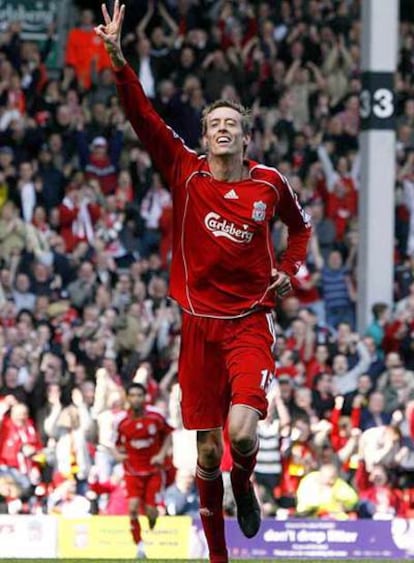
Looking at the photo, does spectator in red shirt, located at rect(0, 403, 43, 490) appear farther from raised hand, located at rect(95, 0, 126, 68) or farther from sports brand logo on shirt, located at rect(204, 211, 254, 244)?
raised hand, located at rect(95, 0, 126, 68)

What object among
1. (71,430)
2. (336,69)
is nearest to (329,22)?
(336,69)

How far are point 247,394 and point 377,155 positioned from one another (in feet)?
39.2

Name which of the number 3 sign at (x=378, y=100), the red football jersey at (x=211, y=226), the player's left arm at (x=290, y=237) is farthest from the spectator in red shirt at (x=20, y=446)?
the red football jersey at (x=211, y=226)

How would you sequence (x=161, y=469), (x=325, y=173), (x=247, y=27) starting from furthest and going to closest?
(x=247, y=27) → (x=325, y=173) → (x=161, y=469)

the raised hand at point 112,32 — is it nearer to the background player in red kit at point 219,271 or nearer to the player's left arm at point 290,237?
the background player in red kit at point 219,271

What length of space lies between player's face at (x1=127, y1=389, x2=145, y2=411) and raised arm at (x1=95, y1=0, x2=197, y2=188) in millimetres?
6868

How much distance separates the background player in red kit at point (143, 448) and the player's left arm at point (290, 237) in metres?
6.57

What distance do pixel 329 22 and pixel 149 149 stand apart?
1551 centimetres

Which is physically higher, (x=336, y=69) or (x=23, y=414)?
(x=336, y=69)

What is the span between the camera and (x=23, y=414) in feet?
63.1

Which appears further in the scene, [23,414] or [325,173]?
[325,173]

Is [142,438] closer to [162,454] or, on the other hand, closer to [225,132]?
[162,454]

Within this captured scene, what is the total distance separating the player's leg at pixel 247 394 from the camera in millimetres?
10797

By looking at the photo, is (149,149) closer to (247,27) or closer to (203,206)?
(203,206)
